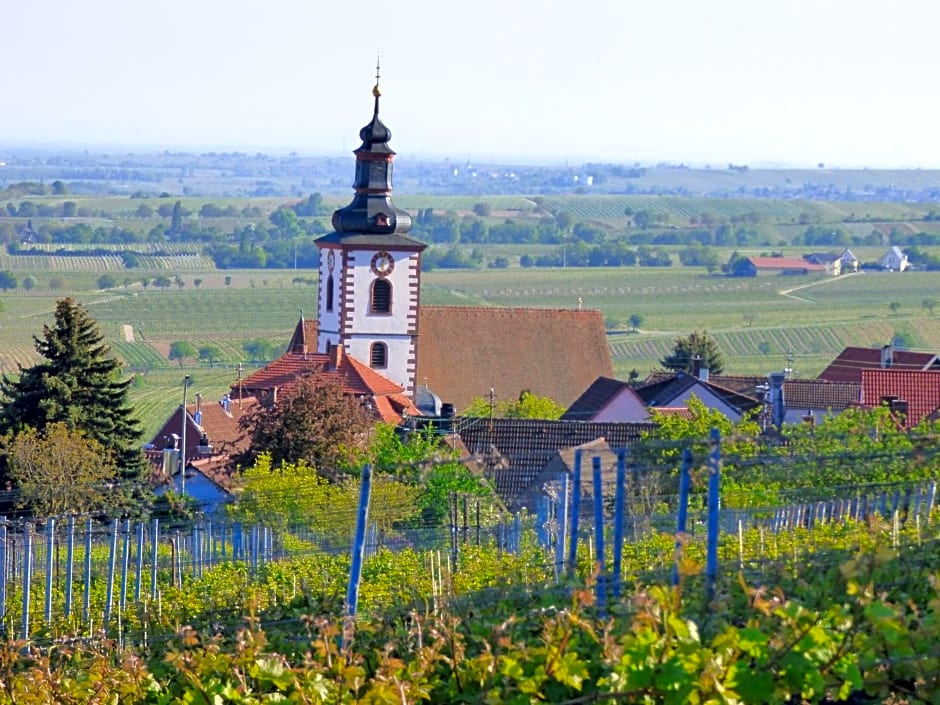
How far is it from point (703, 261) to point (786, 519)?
178 metres

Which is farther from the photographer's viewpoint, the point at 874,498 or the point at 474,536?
the point at 474,536

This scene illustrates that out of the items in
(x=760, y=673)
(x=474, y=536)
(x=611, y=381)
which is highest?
(x=760, y=673)

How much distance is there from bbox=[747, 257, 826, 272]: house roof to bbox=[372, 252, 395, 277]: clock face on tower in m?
125

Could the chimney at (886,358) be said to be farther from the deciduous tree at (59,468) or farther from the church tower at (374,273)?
the deciduous tree at (59,468)

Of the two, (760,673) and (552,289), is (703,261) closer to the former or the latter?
(552,289)

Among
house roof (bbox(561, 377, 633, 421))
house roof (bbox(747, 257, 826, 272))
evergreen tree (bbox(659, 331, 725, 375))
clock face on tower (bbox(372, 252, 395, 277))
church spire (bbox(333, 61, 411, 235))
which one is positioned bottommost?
house roof (bbox(747, 257, 826, 272))

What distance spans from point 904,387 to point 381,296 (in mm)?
16235

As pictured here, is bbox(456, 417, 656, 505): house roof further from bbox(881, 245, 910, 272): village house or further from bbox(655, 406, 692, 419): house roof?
bbox(881, 245, 910, 272): village house

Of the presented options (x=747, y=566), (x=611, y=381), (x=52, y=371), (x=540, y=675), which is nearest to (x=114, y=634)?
(x=747, y=566)

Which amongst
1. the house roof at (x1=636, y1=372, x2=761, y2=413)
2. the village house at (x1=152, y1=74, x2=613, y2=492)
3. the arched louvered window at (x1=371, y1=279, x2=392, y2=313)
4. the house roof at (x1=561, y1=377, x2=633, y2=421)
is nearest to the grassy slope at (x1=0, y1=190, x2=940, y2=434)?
the village house at (x1=152, y1=74, x2=613, y2=492)

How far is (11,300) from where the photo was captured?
142m

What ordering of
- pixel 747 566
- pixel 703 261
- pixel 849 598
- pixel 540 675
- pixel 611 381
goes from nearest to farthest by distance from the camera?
pixel 540 675, pixel 849 598, pixel 747 566, pixel 611 381, pixel 703 261

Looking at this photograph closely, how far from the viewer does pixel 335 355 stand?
162 feet

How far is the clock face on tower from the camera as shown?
52469mm
